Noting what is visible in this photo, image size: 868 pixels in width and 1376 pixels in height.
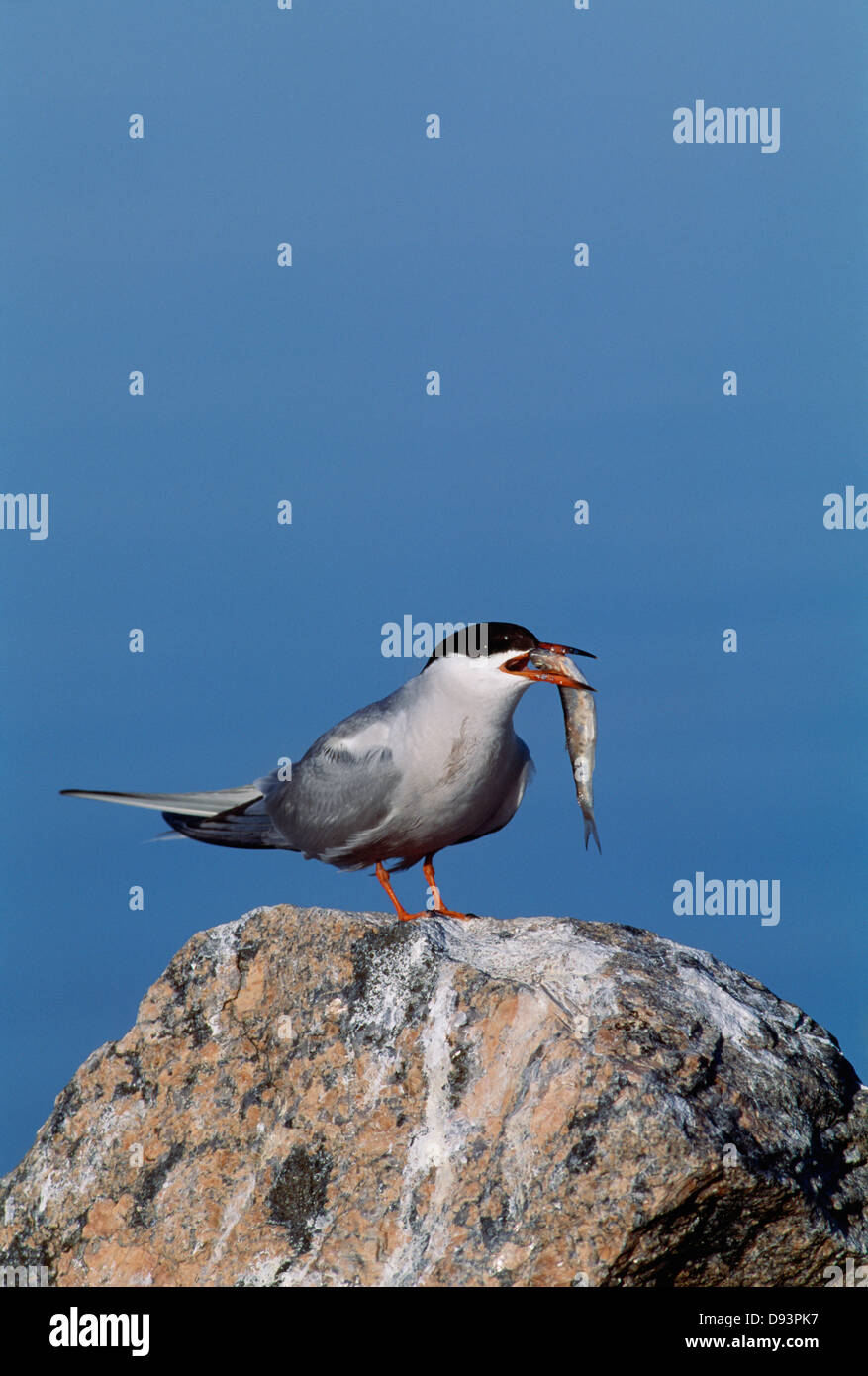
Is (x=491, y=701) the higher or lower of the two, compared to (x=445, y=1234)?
higher

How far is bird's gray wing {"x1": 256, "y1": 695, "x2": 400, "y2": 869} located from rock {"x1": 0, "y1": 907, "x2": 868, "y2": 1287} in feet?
3.23

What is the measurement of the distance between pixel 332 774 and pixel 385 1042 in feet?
6.53

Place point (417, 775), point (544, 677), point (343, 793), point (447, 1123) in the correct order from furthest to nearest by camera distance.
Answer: point (343, 793), point (417, 775), point (544, 677), point (447, 1123)

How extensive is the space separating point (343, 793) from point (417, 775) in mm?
468

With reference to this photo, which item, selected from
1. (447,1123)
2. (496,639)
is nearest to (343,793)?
(496,639)

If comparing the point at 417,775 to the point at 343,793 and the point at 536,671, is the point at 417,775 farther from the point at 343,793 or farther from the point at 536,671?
the point at 536,671

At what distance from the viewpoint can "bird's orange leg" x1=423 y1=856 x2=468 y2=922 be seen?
22.6 ft

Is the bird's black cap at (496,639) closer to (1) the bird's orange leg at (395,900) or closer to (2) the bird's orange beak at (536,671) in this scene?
(2) the bird's orange beak at (536,671)

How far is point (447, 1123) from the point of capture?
5.54 m

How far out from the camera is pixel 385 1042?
5.82 meters

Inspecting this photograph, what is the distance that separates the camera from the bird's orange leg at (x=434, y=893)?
6.88m
